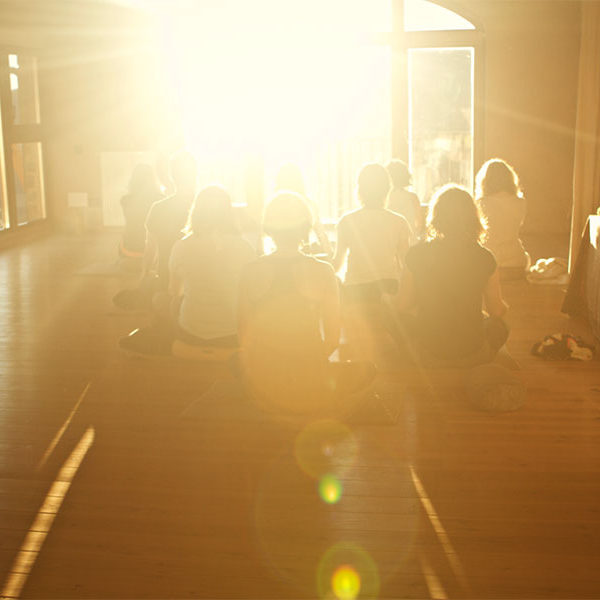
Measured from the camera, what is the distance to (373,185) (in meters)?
5.59

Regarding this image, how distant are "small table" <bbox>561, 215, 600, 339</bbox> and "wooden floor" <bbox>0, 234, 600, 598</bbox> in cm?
75

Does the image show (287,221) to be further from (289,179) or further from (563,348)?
(289,179)

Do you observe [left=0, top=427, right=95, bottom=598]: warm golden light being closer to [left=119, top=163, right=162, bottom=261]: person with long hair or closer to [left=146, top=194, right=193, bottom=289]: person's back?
[left=146, top=194, right=193, bottom=289]: person's back

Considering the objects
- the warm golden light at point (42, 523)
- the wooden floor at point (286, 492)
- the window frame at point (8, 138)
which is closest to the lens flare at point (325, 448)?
the wooden floor at point (286, 492)

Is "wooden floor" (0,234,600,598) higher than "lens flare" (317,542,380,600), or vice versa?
"wooden floor" (0,234,600,598)

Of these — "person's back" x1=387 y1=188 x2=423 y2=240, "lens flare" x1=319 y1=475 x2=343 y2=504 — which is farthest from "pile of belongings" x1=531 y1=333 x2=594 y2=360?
"person's back" x1=387 y1=188 x2=423 y2=240

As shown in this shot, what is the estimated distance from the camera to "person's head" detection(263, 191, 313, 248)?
13.0ft

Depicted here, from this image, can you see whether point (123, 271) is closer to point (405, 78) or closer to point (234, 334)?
point (234, 334)

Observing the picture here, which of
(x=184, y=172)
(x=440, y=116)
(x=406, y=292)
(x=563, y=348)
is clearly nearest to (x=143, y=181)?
(x=184, y=172)

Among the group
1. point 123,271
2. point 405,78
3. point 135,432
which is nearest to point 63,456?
point 135,432

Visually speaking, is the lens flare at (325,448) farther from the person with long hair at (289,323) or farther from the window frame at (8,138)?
the window frame at (8,138)

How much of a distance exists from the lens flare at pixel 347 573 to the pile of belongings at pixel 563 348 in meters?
2.64

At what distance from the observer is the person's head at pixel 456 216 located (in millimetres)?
4496

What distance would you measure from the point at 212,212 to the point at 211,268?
0.30 metres
